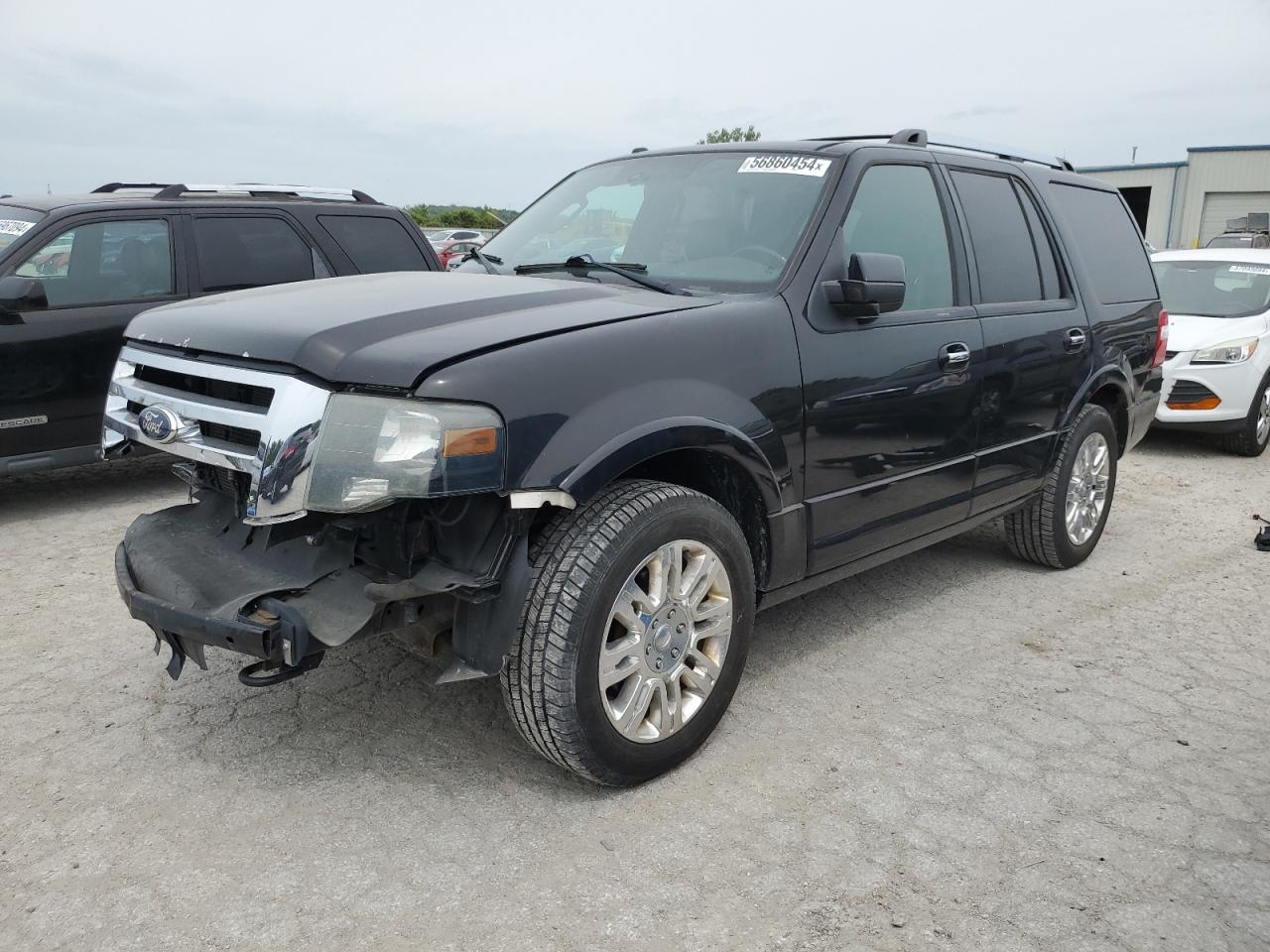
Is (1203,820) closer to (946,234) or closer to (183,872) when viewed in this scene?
(946,234)

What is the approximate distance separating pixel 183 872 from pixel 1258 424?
858cm

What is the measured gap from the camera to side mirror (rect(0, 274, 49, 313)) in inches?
226

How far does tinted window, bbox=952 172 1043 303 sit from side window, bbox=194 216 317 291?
4.44 meters

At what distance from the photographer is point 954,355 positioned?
13.1ft

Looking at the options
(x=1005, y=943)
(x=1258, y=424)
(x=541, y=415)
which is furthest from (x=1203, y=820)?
(x=1258, y=424)

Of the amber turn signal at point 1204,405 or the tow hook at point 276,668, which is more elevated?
the tow hook at point 276,668

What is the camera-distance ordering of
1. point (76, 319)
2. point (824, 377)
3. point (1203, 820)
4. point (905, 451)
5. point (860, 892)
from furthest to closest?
1. point (76, 319)
2. point (905, 451)
3. point (824, 377)
4. point (1203, 820)
5. point (860, 892)

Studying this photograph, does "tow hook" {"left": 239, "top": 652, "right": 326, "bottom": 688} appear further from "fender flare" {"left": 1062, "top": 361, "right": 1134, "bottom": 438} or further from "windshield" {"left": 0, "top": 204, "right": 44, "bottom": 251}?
"windshield" {"left": 0, "top": 204, "right": 44, "bottom": 251}

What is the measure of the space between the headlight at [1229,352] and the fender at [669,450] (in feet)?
21.4

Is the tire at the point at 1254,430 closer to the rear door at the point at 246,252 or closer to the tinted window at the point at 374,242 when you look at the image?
the tinted window at the point at 374,242

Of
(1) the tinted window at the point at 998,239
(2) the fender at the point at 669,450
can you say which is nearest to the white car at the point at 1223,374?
(1) the tinted window at the point at 998,239

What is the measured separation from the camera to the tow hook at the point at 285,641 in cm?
260

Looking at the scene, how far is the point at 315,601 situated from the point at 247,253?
476 centimetres

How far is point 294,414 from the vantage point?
263 cm
